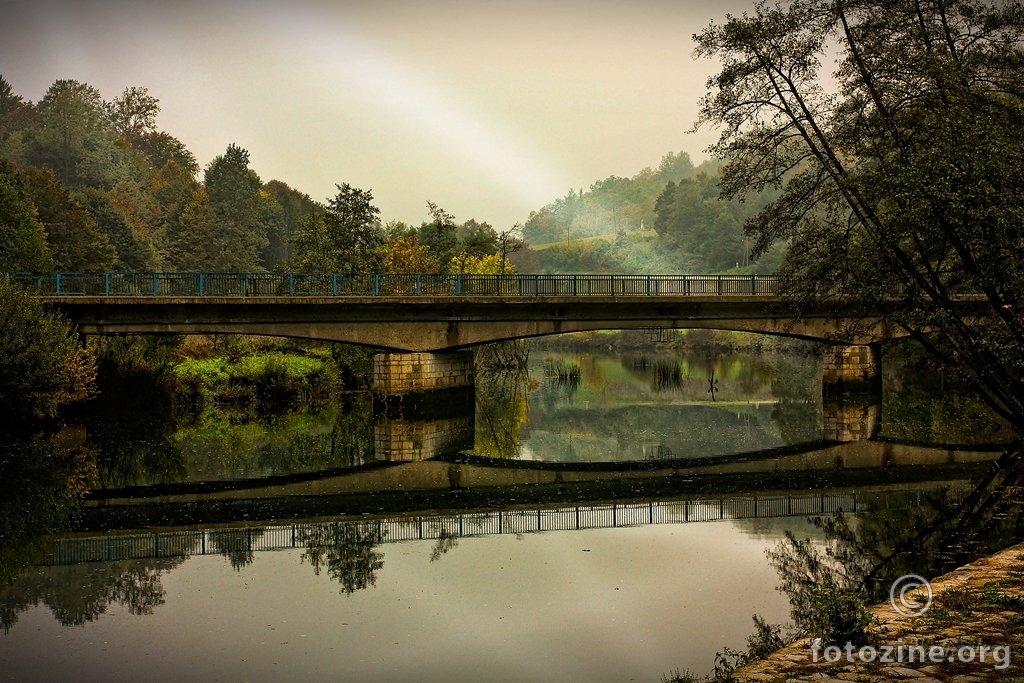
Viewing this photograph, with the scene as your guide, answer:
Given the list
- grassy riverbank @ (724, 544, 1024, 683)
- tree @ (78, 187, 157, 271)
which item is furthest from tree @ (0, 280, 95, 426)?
tree @ (78, 187, 157, 271)

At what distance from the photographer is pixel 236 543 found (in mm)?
18875

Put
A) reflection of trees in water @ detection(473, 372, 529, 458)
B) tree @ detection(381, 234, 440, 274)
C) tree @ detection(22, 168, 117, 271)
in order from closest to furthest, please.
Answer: reflection of trees in water @ detection(473, 372, 529, 458) < tree @ detection(381, 234, 440, 274) < tree @ detection(22, 168, 117, 271)

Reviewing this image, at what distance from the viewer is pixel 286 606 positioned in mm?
14438

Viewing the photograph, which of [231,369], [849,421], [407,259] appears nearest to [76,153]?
[407,259]

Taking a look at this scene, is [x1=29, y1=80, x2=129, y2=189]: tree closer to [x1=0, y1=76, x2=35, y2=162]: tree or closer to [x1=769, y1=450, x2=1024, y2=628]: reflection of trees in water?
[x1=0, y1=76, x2=35, y2=162]: tree

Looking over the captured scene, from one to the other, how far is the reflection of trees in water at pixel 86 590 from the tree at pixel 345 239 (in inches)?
1654

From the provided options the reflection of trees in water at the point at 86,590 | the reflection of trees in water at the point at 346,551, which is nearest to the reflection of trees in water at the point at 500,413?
the reflection of trees in water at the point at 346,551

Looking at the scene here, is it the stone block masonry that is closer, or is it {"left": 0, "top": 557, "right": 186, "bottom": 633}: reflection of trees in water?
{"left": 0, "top": 557, "right": 186, "bottom": 633}: reflection of trees in water

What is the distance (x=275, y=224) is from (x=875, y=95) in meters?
108

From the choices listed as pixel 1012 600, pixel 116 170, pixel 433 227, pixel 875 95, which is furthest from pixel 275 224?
pixel 1012 600

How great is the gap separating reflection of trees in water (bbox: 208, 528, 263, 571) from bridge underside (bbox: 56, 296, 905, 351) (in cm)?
2238

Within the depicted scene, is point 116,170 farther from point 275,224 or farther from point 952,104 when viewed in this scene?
point 952,104

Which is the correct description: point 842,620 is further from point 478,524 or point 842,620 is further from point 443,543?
point 478,524

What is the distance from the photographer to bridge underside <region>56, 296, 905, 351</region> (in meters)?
40.8
